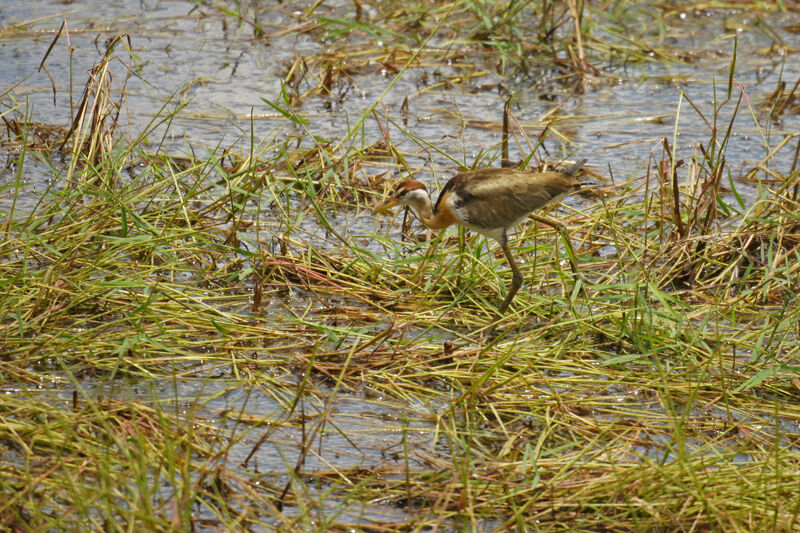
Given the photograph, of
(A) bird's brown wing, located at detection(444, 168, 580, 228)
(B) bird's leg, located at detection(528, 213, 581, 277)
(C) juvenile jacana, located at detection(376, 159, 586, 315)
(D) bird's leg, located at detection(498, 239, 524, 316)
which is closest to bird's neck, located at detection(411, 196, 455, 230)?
(C) juvenile jacana, located at detection(376, 159, 586, 315)

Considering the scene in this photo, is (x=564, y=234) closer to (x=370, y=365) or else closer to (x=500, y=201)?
(x=500, y=201)

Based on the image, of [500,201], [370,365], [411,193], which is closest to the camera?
[370,365]

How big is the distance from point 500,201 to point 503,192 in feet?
0.21

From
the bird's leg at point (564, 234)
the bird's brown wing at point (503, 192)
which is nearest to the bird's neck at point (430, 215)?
the bird's brown wing at point (503, 192)

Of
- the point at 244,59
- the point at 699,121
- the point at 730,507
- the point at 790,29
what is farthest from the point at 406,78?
the point at 730,507

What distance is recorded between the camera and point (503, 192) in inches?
223

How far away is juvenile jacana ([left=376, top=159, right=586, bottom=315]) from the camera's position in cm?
562

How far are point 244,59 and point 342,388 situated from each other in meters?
5.41

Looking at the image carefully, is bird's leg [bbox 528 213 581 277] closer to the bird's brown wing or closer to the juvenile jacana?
the juvenile jacana

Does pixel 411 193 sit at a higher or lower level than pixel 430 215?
higher

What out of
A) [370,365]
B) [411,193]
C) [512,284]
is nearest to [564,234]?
[512,284]

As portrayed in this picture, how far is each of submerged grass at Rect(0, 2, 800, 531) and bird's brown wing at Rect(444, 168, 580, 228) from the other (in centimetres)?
28

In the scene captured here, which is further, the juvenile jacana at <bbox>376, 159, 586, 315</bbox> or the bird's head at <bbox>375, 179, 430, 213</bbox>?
the bird's head at <bbox>375, 179, 430, 213</bbox>

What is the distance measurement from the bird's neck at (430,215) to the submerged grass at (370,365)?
208 millimetres
